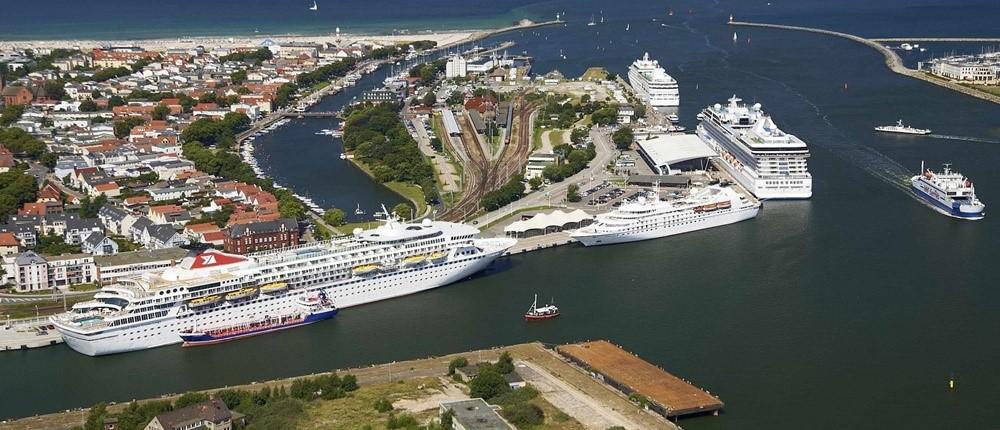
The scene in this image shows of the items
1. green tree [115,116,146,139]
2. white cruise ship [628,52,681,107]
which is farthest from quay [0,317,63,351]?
white cruise ship [628,52,681,107]

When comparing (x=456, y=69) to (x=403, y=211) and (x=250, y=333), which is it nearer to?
(x=403, y=211)

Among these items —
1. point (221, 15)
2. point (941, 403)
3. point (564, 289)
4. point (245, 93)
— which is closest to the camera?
point (941, 403)

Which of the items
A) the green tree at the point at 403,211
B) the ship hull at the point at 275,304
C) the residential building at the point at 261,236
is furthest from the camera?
the green tree at the point at 403,211

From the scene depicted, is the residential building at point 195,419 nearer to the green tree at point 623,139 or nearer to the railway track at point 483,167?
the railway track at point 483,167

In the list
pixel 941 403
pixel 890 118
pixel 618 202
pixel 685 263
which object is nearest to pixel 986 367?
pixel 941 403

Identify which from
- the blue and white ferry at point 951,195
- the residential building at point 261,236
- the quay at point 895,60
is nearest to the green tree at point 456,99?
the quay at point 895,60

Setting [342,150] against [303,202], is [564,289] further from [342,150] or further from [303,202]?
[342,150]
